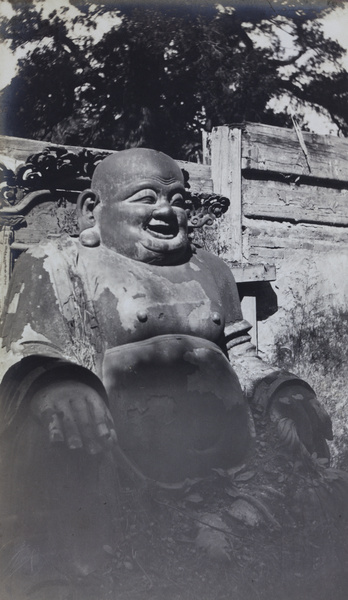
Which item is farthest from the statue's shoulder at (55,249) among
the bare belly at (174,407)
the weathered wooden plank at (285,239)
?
the weathered wooden plank at (285,239)

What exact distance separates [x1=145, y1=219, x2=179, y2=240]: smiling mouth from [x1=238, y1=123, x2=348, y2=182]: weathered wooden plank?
6.94 ft

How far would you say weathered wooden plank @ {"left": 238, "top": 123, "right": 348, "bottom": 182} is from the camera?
525cm

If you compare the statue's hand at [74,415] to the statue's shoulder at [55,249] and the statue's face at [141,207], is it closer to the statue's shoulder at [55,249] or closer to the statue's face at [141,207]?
the statue's shoulder at [55,249]

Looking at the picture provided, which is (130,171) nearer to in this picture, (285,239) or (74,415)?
(74,415)

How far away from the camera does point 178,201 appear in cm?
332

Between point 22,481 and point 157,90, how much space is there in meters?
5.44

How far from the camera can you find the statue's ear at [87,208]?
3295mm

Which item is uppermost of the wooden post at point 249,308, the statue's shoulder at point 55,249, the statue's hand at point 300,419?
the statue's shoulder at point 55,249

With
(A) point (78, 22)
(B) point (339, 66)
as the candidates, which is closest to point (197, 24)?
(B) point (339, 66)

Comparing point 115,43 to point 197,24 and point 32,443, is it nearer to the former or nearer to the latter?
point 197,24

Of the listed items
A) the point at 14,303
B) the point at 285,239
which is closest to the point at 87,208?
the point at 14,303

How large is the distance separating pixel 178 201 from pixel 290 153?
239 centimetres

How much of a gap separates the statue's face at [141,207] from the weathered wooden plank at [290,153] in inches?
82.3

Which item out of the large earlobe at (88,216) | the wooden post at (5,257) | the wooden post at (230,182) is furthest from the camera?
the wooden post at (230,182)
